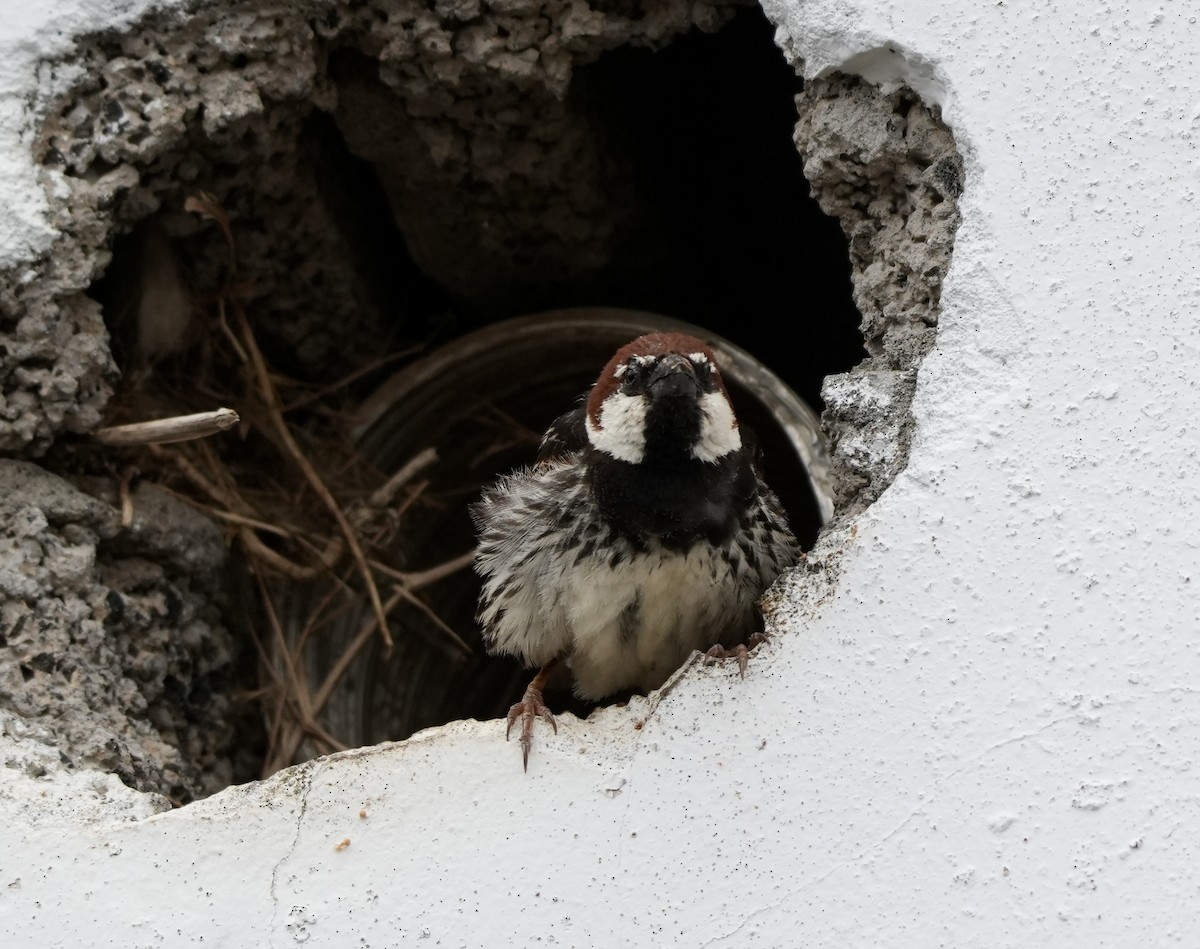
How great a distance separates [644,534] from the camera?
1.75m

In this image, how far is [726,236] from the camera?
9.49ft

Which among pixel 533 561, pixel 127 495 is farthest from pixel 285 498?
pixel 533 561

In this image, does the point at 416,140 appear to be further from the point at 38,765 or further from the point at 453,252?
the point at 38,765

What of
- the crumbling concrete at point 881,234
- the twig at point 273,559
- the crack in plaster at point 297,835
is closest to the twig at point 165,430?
the twig at point 273,559

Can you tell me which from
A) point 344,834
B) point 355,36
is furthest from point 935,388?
point 355,36

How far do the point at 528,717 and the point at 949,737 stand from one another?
0.48m

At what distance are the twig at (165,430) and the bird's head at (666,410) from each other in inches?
20.9

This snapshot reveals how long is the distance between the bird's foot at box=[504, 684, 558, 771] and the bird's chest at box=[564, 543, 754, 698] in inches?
7.3

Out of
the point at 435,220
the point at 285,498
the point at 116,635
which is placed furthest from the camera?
the point at 435,220

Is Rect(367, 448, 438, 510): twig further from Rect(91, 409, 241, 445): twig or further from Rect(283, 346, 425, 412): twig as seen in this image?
Rect(91, 409, 241, 445): twig

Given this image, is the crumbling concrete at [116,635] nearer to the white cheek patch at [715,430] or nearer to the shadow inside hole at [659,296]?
the shadow inside hole at [659,296]

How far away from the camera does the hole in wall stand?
1733 mm

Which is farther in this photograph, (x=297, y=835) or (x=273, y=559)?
(x=273, y=559)

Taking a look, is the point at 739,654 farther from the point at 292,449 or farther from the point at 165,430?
the point at 292,449
